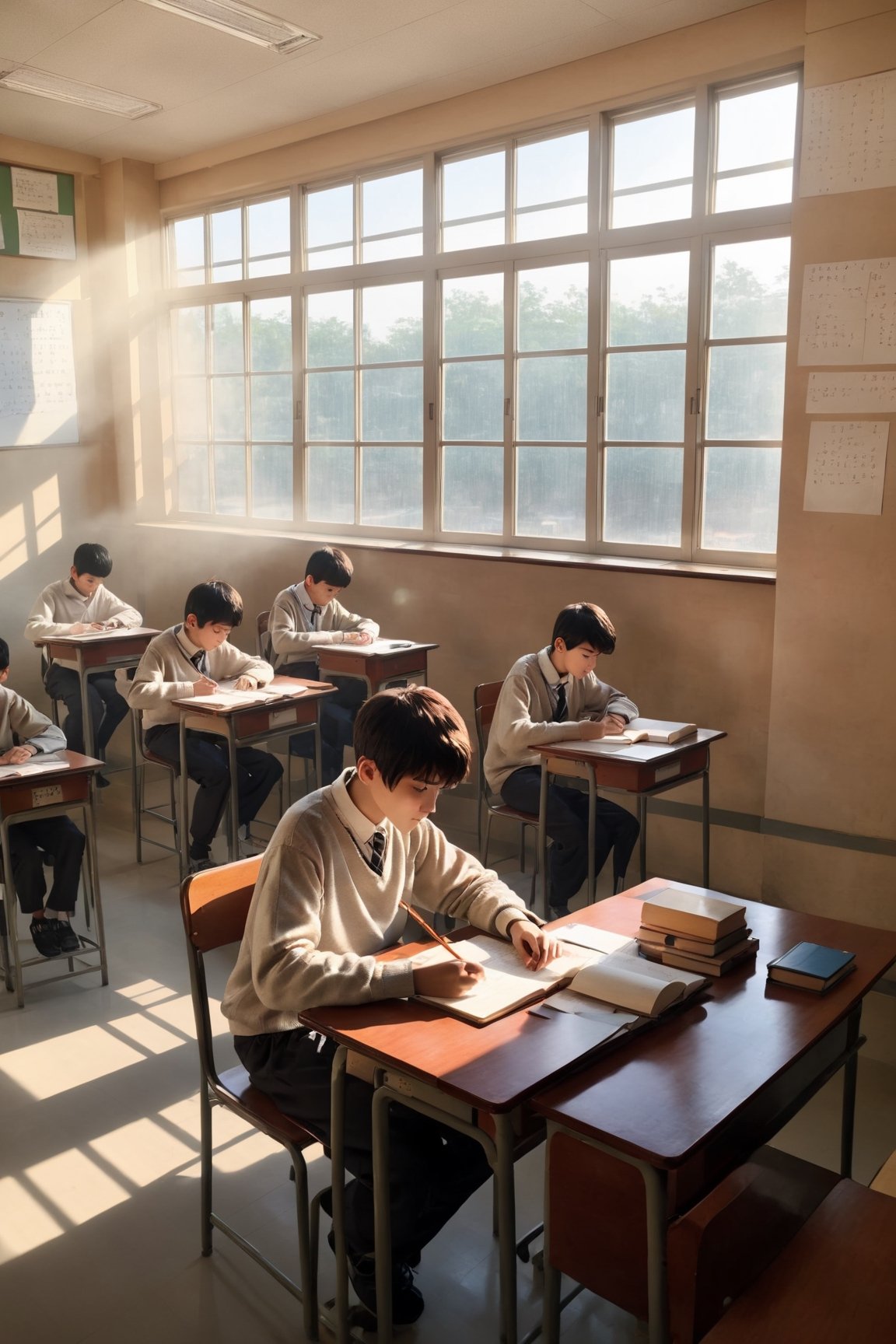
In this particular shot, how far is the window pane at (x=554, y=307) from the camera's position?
14.9ft

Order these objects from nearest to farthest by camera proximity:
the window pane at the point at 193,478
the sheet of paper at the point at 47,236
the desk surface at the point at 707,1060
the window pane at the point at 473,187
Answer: the desk surface at the point at 707,1060, the window pane at the point at 473,187, the sheet of paper at the point at 47,236, the window pane at the point at 193,478

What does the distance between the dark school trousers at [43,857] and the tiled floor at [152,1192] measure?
278 millimetres

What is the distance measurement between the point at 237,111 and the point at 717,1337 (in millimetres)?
5362

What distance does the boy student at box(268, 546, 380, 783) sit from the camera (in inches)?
189

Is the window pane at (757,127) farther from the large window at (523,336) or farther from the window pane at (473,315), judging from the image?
the window pane at (473,315)

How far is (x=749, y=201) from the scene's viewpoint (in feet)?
13.1

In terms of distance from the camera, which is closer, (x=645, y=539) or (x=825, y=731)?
(x=825, y=731)

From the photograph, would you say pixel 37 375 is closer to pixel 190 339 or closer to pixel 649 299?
pixel 190 339

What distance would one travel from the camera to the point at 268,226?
5.72 meters

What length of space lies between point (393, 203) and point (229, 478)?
180 cm

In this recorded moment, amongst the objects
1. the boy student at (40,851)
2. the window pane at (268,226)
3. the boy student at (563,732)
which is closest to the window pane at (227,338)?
the window pane at (268,226)

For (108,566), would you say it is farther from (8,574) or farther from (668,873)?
(668,873)

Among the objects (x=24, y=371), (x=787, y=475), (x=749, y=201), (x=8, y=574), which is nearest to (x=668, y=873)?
(x=787, y=475)

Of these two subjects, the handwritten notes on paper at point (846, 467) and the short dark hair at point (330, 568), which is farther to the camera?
the short dark hair at point (330, 568)
